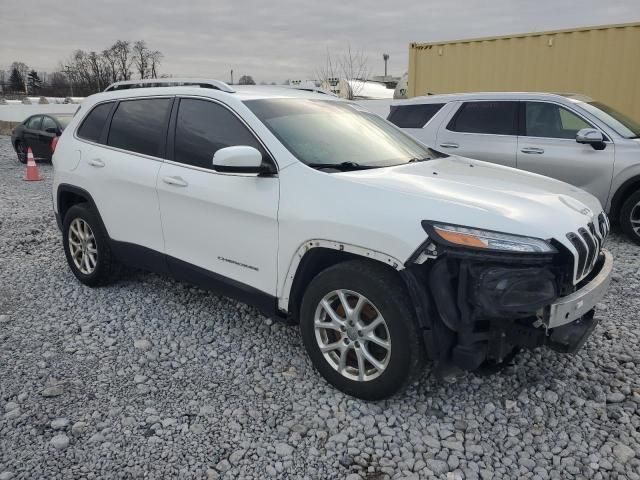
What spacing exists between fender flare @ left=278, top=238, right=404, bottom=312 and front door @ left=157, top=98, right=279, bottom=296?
0.10 m

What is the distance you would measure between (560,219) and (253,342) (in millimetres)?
2173

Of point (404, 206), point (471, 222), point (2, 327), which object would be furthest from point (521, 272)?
point (2, 327)

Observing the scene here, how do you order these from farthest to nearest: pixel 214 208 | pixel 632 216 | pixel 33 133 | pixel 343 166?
pixel 33 133, pixel 632 216, pixel 214 208, pixel 343 166

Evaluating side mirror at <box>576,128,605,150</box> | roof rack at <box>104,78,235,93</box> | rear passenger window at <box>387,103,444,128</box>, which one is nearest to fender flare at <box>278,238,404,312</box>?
roof rack at <box>104,78,235,93</box>

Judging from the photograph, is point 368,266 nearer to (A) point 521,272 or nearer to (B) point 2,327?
(A) point 521,272

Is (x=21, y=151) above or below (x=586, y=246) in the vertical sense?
below

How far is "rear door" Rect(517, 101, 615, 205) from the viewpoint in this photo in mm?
6152

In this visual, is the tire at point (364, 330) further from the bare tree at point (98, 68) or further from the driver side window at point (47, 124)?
the bare tree at point (98, 68)

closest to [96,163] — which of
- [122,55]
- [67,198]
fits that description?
[67,198]

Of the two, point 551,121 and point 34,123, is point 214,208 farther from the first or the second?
point 34,123

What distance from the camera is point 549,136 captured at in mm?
6551

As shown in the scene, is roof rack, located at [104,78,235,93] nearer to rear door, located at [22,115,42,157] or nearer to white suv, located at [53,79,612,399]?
white suv, located at [53,79,612,399]

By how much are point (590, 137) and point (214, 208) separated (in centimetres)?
458

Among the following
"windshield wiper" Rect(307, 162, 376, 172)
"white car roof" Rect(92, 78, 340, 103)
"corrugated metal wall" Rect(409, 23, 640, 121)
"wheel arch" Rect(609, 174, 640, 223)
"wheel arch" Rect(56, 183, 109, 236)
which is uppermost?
"corrugated metal wall" Rect(409, 23, 640, 121)
